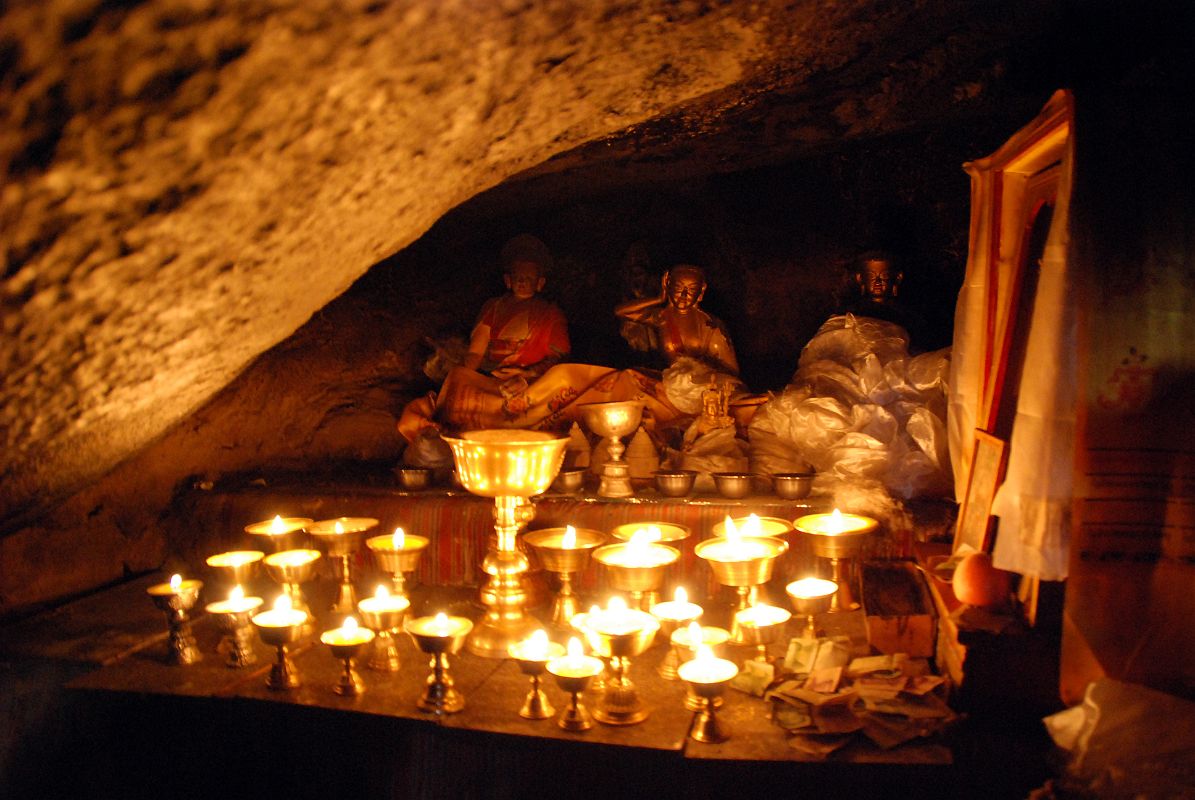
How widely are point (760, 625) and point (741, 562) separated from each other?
276 millimetres

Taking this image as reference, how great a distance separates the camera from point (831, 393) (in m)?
4.98

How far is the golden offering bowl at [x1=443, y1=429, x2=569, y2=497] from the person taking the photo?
11.8 feet

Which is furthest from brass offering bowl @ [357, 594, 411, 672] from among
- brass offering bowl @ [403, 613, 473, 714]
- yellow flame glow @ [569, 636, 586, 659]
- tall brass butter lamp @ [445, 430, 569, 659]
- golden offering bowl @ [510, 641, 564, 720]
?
yellow flame glow @ [569, 636, 586, 659]

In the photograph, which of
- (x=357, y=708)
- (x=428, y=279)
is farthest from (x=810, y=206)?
(x=357, y=708)

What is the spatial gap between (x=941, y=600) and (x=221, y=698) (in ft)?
9.69

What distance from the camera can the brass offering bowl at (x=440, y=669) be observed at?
10.1 feet

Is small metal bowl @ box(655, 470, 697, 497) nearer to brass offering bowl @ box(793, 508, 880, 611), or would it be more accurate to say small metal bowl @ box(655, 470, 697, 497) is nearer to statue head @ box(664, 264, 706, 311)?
brass offering bowl @ box(793, 508, 880, 611)

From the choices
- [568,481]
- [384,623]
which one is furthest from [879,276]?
[384,623]

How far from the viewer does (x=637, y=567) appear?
11.1 feet

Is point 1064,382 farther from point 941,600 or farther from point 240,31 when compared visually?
point 240,31

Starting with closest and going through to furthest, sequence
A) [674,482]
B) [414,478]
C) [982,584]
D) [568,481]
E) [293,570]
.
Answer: [982,584]
[293,570]
[674,482]
[568,481]
[414,478]

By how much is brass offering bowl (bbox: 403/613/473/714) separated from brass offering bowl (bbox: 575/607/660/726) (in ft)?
1.74

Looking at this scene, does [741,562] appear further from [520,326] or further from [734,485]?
[520,326]

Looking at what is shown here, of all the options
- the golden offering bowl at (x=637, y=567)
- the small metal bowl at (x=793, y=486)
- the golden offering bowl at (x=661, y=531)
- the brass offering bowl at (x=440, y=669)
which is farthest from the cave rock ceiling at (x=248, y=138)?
the small metal bowl at (x=793, y=486)
